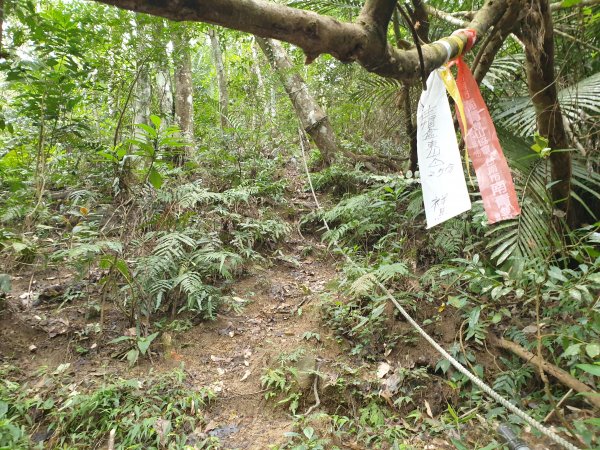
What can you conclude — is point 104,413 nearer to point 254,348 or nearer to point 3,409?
point 3,409

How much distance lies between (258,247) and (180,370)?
1.93 m

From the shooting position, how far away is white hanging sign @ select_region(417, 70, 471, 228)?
1.92 m

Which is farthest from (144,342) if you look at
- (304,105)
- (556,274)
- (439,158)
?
(304,105)

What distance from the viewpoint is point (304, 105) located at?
20.9 ft

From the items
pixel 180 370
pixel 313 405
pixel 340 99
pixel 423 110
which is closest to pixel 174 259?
pixel 180 370

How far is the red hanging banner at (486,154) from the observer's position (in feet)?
6.73

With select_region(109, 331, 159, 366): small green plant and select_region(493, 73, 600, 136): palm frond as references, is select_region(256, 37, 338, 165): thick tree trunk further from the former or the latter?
select_region(109, 331, 159, 366): small green plant

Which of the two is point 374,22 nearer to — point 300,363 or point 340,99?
point 300,363

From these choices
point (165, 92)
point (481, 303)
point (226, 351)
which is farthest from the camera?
point (165, 92)

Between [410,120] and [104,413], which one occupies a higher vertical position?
[410,120]

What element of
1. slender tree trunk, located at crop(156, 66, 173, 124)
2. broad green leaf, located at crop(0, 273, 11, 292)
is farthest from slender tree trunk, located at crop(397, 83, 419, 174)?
slender tree trunk, located at crop(156, 66, 173, 124)

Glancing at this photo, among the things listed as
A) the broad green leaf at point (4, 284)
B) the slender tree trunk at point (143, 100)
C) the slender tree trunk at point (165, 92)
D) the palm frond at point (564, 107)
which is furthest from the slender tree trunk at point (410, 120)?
the broad green leaf at point (4, 284)

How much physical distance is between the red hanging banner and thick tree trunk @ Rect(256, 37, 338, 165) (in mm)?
3901

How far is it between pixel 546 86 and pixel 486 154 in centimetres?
69
